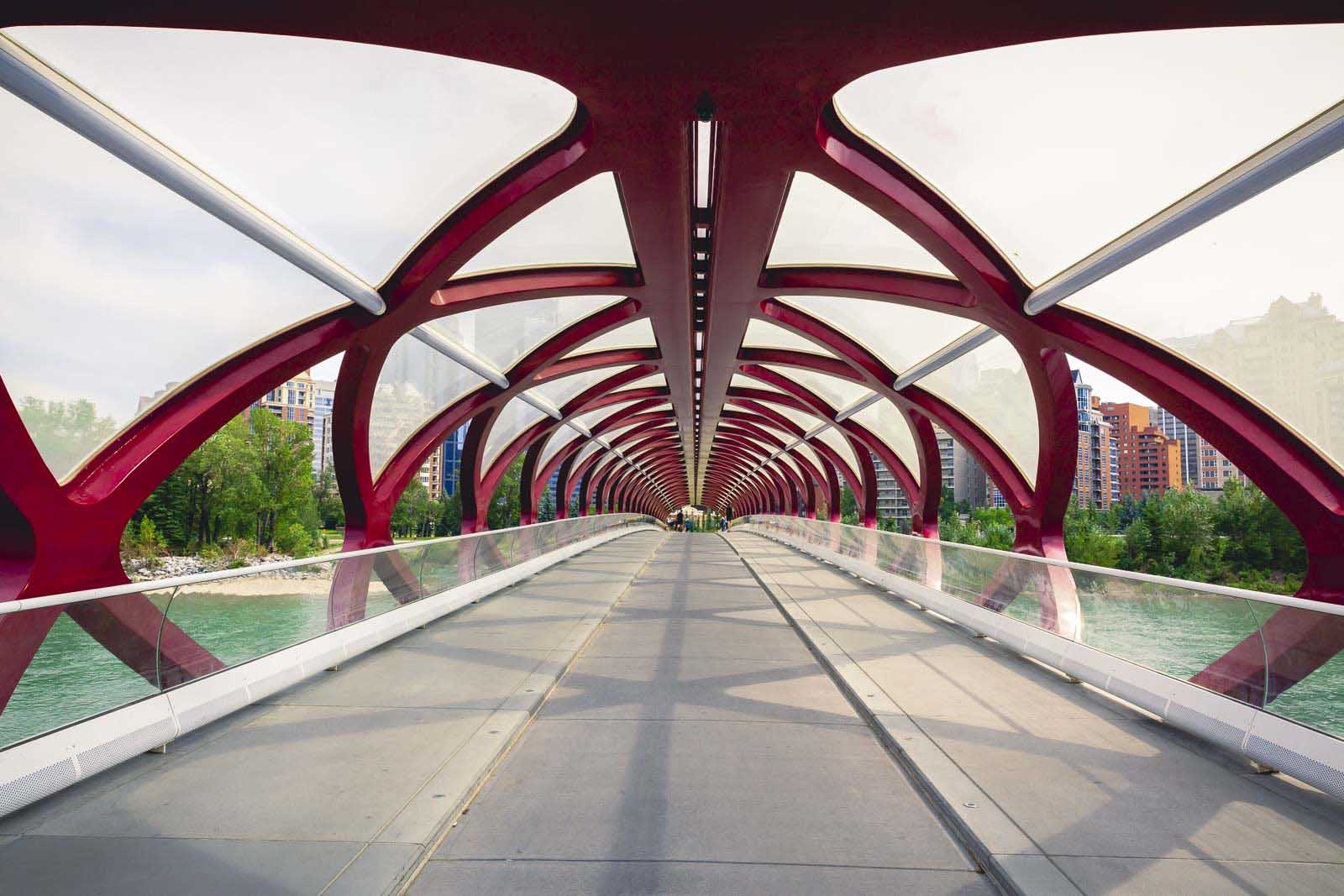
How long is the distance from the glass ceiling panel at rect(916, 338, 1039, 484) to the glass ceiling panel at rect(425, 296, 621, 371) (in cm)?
772

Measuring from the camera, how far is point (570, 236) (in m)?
12.7

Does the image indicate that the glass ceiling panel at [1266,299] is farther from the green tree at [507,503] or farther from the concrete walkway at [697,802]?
the green tree at [507,503]

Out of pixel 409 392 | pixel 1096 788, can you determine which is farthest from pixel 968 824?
pixel 409 392

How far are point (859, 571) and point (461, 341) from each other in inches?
377

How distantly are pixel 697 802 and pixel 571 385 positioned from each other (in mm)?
21898

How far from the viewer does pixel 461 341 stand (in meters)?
16.9

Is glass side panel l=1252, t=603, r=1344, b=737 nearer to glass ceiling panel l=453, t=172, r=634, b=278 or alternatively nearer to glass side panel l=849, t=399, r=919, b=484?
glass ceiling panel l=453, t=172, r=634, b=278

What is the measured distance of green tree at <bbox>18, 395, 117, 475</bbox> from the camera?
10125mm

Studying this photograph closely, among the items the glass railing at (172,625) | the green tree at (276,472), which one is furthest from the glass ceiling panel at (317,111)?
the green tree at (276,472)

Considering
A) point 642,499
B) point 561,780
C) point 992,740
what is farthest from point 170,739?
point 642,499

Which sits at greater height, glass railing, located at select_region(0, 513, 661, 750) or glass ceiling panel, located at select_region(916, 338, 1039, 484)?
glass ceiling panel, located at select_region(916, 338, 1039, 484)

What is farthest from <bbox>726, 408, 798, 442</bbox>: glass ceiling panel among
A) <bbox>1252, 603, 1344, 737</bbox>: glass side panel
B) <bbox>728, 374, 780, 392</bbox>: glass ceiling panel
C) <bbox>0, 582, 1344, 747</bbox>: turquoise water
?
<bbox>1252, 603, 1344, 737</bbox>: glass side panel

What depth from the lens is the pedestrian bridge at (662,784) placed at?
11.1ft

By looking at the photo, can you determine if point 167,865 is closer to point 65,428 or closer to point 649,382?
point 65,428
